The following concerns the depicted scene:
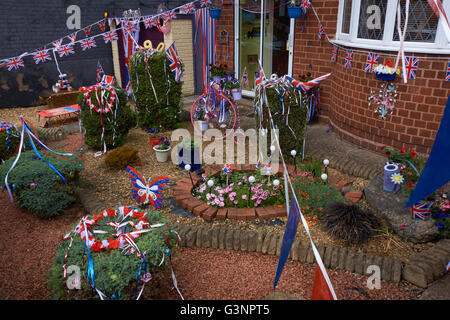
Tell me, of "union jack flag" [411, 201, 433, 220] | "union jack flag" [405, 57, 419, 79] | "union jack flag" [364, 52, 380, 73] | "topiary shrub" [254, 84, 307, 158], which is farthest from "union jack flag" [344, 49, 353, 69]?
"union jack flag" [411, 201, 433, 220]

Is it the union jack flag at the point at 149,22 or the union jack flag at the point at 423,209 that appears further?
the union jack flag at the point at 149,22

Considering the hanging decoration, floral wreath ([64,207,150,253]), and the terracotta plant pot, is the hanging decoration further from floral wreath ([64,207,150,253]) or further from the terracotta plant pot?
floral wreath ([64,207,150,253])

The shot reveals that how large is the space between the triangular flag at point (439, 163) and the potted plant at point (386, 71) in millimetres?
3042

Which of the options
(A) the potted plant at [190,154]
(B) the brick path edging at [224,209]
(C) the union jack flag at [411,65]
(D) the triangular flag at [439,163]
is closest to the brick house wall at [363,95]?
(C) the union jack flag at [411,65]

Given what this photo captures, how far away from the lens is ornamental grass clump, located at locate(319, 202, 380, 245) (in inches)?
138

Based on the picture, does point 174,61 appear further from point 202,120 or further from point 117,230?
point 117,230

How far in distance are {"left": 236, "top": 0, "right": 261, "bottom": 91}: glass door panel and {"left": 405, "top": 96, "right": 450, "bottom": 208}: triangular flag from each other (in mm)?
6961

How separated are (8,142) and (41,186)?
1777 mm

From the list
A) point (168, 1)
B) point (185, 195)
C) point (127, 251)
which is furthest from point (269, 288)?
point (168, 1)

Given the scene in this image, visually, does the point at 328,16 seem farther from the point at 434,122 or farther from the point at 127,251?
the point at 127,251

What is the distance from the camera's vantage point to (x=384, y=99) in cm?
545

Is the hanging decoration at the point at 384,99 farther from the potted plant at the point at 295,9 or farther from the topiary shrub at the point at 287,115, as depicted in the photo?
the potted plant at the point at 295,9

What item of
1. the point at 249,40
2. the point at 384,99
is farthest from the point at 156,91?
the point at 384,99

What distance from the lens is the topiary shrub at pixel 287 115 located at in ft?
16.3
